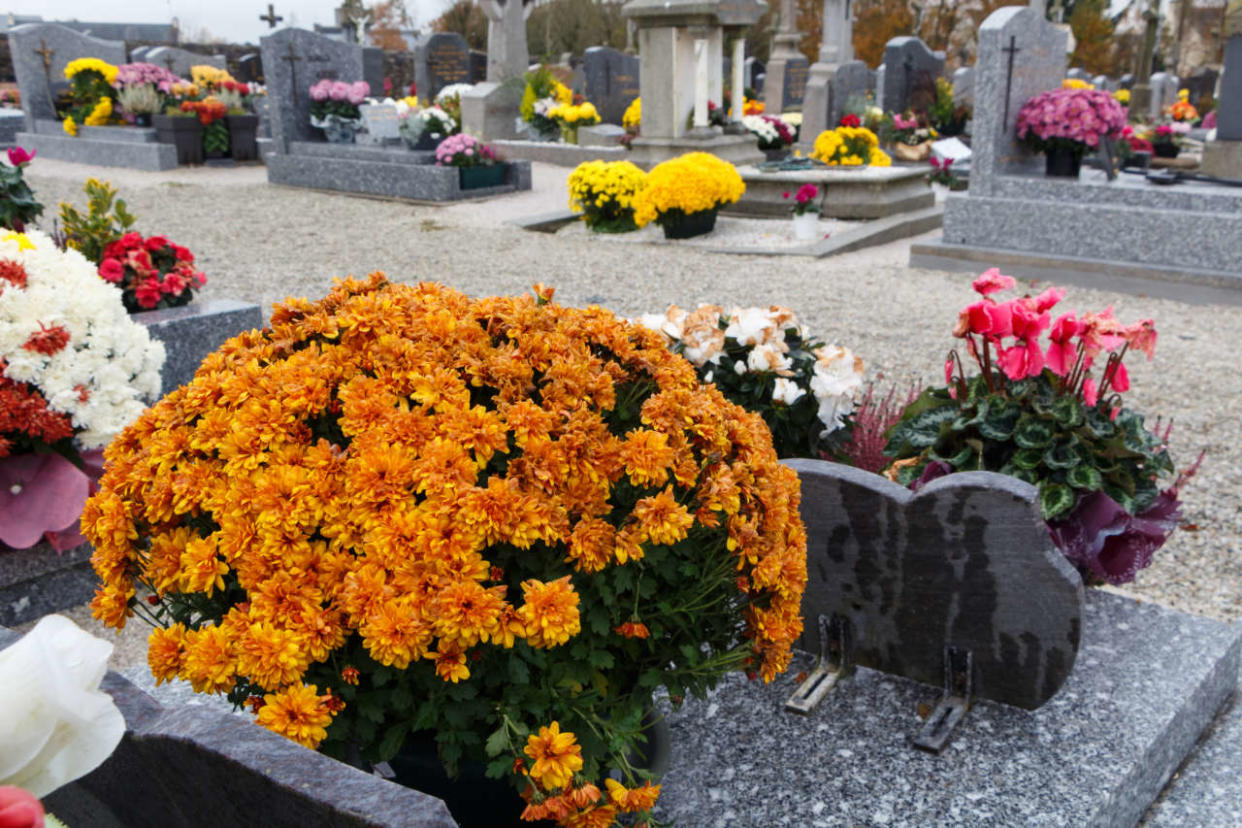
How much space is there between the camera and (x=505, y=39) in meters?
17.6

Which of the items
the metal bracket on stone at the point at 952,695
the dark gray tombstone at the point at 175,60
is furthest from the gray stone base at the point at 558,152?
the metal bracket on stone at the point at 952,695

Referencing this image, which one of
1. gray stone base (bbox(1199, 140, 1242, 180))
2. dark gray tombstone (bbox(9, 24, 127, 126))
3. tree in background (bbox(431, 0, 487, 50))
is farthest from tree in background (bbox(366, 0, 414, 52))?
gray stone base (bbox(1199, 140, 1242, 180))

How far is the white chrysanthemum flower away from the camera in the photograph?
3102 millimetres

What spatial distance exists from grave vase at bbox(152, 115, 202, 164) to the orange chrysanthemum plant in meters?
15.1

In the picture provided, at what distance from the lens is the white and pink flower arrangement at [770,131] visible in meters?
14.9

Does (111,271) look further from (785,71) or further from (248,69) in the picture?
(248,69)

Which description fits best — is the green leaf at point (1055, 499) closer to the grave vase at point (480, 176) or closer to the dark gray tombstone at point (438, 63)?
the grave vase at point (480, 176)

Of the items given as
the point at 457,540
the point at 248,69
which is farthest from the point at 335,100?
the point at 248,69

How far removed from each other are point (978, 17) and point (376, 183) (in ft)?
88.4

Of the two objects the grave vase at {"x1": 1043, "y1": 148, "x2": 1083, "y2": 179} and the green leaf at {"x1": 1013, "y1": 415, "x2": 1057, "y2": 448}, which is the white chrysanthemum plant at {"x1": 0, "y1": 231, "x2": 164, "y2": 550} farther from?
the grave vase at {"x1": 1043, "y1": 148, "x2": 1083, "y2": 179}

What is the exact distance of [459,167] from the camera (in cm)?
1238

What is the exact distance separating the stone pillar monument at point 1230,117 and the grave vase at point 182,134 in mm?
12918

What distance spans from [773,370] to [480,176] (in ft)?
33.6

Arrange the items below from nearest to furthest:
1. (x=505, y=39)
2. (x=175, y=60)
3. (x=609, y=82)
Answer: (x=505, y=39) → (x=609, y=82) → (x=175, y=60)
